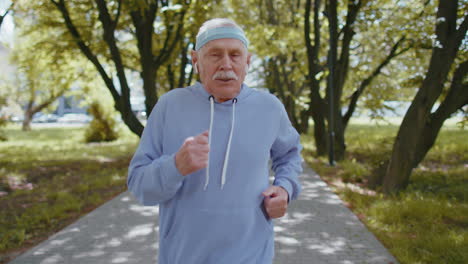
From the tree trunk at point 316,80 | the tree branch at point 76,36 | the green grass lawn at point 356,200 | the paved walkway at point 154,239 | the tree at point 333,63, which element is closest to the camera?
the paved walkway at point 154,239

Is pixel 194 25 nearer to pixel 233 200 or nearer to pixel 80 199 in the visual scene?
pixel 80 199

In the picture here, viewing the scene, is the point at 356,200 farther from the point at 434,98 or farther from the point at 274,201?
the point at 274,201

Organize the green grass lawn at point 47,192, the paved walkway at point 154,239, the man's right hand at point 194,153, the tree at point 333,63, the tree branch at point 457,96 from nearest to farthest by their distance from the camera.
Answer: the man's right hand at point 194,153
the paved walkway at point 154,239
the green grass lawn at point 47,192
the tree branch at point 457,96
the tree at point 333,63

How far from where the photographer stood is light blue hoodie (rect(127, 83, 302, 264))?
1.80 metres

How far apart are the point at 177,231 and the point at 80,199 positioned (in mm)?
7193

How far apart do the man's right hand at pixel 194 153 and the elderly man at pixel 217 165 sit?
189mm

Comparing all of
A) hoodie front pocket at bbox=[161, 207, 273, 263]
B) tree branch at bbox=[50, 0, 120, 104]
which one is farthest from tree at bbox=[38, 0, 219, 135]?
hoodie front pocket at bbox=[161, 207, 273, 263]

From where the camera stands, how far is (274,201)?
1.89 meters

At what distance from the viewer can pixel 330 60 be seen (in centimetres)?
1230

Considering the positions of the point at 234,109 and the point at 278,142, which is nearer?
the point at 234,109

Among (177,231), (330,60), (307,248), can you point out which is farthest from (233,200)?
(330,60)

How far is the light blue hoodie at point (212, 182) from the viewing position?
1803 millimetres

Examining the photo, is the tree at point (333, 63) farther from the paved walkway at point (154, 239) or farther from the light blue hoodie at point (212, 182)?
the light blue hoodie at point (212, 182)

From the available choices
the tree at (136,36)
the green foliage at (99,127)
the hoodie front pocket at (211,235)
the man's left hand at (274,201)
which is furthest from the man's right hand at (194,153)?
the green foliage at (99,127)
